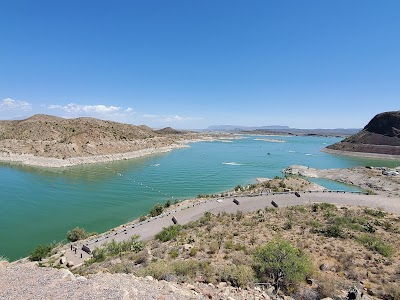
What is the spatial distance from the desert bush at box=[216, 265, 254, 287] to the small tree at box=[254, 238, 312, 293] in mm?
964

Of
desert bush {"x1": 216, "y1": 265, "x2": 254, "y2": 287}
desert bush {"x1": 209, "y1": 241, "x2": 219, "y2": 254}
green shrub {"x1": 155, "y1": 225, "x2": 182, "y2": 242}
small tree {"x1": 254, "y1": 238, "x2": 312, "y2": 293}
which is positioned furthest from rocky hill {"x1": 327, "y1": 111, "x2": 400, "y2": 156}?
desert bush {"x1": 216, "y1": 265, "x2": 254, "y2": 287}

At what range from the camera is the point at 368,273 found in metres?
14.2

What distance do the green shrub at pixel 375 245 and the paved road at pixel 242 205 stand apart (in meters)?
12.5

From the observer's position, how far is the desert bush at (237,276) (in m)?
12.1

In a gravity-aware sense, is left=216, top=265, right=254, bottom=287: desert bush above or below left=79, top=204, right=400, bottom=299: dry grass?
above

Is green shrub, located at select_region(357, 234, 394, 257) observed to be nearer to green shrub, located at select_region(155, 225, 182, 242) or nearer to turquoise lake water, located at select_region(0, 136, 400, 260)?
green shrub, located at select_region(155, 225, 182, 242)

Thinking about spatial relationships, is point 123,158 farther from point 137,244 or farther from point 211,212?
point 137,244

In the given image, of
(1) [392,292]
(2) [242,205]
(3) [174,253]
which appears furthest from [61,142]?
(1) [392,292]

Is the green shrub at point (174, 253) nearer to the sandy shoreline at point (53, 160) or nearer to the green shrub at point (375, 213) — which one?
the green shrub at point (375, 213)

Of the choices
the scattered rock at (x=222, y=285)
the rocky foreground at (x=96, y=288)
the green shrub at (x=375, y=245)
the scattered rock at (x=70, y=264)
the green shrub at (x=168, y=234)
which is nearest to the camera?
the rocky foreground at (x=96, y=288)

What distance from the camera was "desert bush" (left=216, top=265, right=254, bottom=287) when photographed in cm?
1213

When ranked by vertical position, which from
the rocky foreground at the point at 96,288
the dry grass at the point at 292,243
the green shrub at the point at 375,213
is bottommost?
the green shrub at the point at 375,213

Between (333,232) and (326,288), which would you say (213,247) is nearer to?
(326,288)

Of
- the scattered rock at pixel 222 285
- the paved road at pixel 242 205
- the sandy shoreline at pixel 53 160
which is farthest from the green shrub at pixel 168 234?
the sandy shoreline at pixel 53 160
